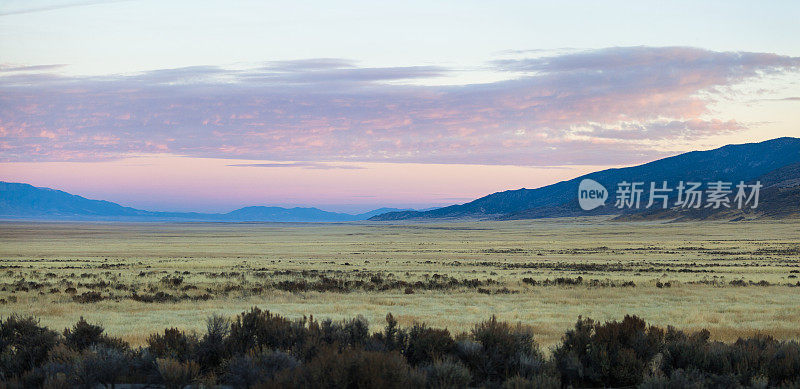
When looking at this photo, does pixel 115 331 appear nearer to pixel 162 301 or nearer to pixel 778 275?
pixel 162 301

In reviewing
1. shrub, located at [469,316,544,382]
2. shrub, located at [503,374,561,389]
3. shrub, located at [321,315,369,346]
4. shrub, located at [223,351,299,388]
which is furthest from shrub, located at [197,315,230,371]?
shrub, located at [503,374,561,389]

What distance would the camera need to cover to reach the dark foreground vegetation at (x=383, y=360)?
24.6ft

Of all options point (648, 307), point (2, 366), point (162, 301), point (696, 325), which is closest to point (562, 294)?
point (648, 307)

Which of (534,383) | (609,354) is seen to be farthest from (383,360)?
(609,354)

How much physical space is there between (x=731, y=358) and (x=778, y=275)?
29859 mm

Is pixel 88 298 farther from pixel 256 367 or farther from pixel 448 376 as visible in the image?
pixel 448 376

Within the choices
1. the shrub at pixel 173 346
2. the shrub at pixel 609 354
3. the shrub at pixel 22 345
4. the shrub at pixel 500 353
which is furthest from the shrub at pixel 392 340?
the shrub at pixel 22 345

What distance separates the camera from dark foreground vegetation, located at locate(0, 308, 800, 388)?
749 centimetres

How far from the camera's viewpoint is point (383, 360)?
705 centimetres

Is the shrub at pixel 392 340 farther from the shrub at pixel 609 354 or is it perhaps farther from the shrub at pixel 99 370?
the shrub at pixel 99 370

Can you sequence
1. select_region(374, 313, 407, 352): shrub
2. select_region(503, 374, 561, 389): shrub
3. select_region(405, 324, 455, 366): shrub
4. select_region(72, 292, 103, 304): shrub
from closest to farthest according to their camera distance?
select_region(503, 374, 561, 389): shrub
select_region(405, 324, 455, 366): shrub
select_region(374, 313, 407, 352): shrub
select_region(72, 292, 103, 304): shrub

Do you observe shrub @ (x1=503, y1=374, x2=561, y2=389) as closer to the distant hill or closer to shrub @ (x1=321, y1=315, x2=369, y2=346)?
shrub @ (x1=321, y1=315, x2=369, y2=346)

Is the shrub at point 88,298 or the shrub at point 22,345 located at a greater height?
the shrub at point 22,345

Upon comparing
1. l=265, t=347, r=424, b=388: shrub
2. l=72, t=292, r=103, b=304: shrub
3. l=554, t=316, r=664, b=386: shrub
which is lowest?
l=72, t=292, r=103, b=304: shrub
